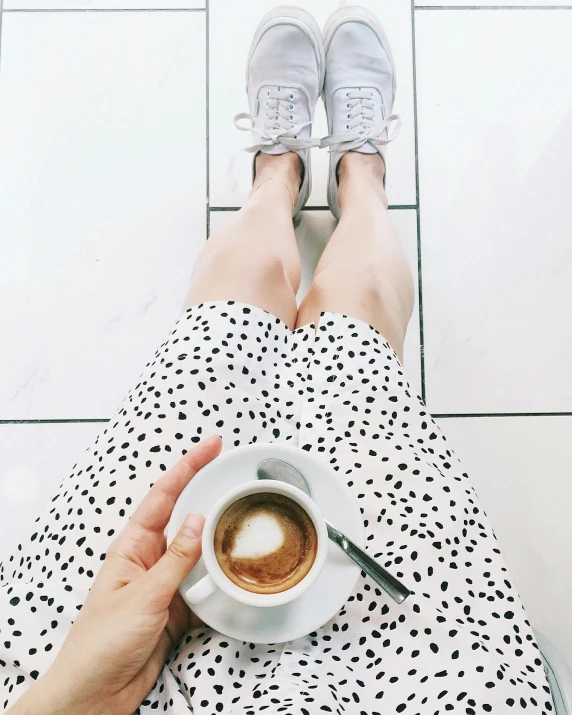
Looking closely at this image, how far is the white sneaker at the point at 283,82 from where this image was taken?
1.05 metres

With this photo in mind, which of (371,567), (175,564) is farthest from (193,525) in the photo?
(371,567)

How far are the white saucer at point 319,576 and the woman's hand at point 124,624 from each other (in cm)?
3

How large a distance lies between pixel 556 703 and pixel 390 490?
0.91 feet

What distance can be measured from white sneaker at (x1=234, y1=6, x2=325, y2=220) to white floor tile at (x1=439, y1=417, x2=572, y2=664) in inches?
19.4

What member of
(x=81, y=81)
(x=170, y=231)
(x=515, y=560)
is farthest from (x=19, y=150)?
(x=515, y=560)

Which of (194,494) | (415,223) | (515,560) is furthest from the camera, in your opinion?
(415,223)

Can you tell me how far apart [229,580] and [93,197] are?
2.44 feet

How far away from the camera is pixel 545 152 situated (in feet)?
3.60

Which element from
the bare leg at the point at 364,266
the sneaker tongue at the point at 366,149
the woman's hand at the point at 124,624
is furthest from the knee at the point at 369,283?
the woman's hand at the point at 124,624

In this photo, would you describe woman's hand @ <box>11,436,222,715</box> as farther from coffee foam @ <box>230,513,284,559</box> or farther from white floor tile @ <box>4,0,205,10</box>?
white floor tile @ <box>4,0,205,10</box>

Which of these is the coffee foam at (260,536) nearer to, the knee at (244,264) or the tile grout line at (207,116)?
the knee at (244,264)

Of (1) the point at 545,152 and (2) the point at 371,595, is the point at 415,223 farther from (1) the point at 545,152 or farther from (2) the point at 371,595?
(2) the point at 371,595

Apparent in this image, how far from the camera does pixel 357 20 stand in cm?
107

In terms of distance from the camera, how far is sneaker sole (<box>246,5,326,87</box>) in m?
1.06
